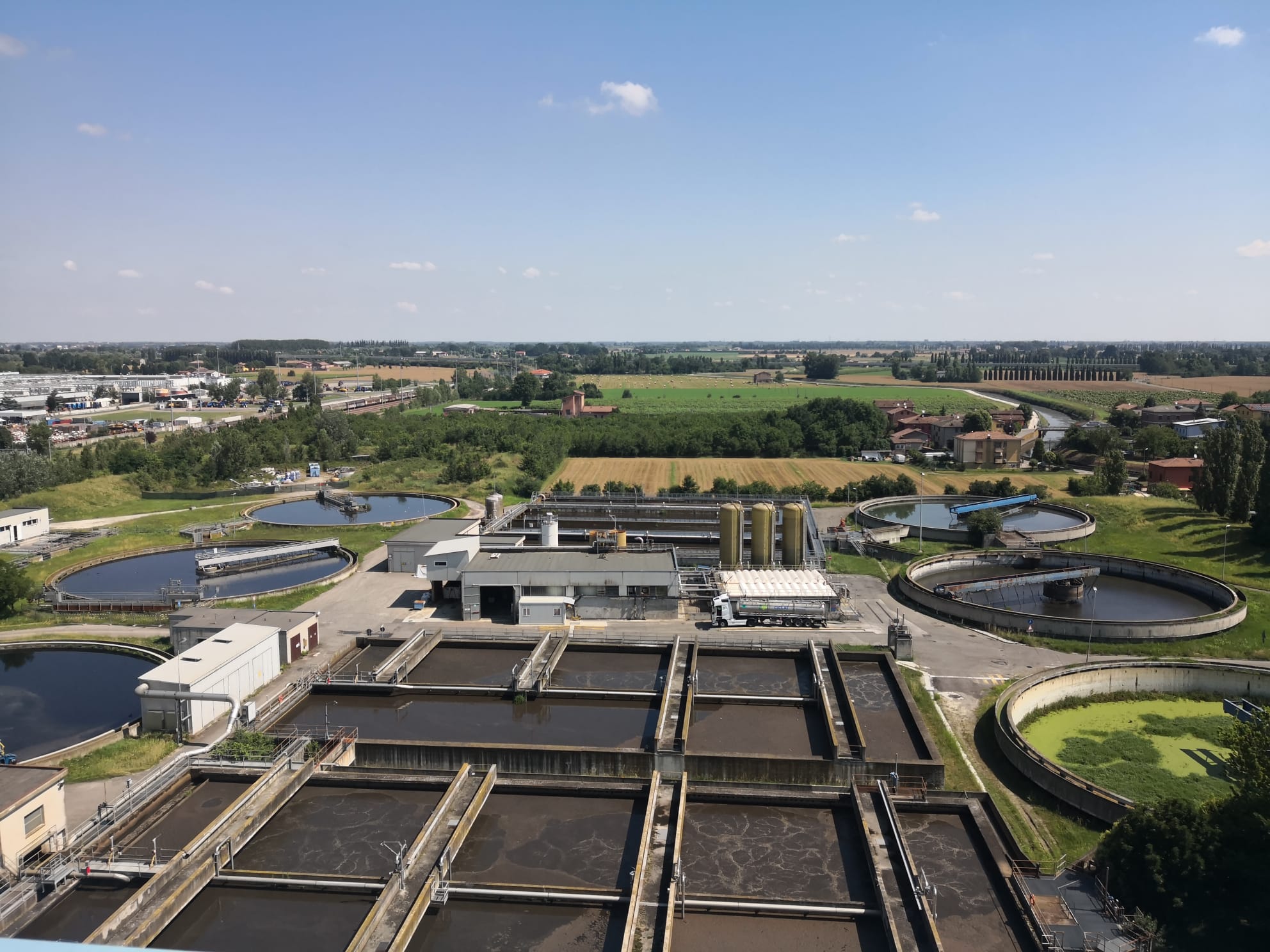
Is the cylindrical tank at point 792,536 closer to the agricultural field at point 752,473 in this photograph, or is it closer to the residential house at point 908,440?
the agricultural field at point 752,473

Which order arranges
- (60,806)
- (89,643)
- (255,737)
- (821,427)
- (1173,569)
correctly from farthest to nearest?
(821,427) → (1173,569) → (89,643) → (255,737) → (60,806)

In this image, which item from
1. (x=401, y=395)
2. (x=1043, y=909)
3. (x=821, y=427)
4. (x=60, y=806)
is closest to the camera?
(x=1043, y=909)

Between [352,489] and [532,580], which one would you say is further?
[352,489]

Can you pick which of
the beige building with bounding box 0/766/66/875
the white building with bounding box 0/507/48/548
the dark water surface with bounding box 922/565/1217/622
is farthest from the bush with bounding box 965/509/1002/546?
the white building with bounding box 0/507/48/548

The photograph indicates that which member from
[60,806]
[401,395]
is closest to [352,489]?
[60,806]

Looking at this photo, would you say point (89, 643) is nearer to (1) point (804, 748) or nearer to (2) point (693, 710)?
(2) point (693, 710)

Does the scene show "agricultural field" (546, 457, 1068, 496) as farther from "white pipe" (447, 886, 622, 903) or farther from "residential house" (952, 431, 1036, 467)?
"white pipe" (447, 886, 622, 903)
